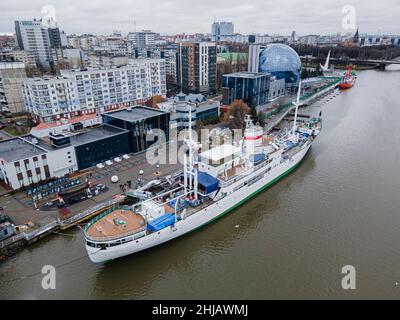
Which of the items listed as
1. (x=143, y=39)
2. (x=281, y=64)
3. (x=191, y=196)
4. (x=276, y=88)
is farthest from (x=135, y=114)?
(x=143, y=39)

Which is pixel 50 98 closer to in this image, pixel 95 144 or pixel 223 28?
pixel 95 144

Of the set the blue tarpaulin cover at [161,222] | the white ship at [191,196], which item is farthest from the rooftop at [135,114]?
the blue tarpaulin cover at [161,222]

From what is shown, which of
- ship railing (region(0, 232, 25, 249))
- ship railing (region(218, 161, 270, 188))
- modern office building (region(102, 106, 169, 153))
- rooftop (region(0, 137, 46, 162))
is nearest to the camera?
ship railing (region(0, 232, 25, 249))

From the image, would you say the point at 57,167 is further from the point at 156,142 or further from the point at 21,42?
the point at 21,42

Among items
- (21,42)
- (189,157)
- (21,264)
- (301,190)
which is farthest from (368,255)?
(21,42)

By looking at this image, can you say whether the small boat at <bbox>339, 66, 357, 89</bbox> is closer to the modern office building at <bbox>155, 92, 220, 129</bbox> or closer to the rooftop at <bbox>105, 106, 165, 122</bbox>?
the modern office building at <bbox>155, 92, 220, 129</bbox>

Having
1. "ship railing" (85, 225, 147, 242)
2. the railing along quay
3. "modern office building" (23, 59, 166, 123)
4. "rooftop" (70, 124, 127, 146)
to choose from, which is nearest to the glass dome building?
"modern office building" (23, 59, 166, 123)

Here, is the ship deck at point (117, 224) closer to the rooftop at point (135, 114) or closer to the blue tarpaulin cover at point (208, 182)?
the blue tarpaulin cover at point (208, 182)
